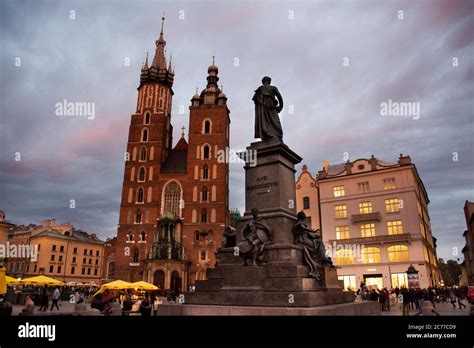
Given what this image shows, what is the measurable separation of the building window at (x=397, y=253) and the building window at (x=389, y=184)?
612 centimetres

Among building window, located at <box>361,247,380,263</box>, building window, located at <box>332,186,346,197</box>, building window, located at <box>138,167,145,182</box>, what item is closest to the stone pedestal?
building window, located at <box>361,247,380,263</box>

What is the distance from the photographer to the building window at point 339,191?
38.3 meters

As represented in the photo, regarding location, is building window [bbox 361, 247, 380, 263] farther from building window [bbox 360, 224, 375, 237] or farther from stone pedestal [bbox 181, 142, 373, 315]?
stone pedestal [bbox 181, 142, 373, 315]

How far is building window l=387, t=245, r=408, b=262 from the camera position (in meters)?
33.1

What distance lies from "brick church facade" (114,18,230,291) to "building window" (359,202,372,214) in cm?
2120

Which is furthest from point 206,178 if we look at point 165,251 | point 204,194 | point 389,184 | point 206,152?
point 389,184

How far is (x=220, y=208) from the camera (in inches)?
2021

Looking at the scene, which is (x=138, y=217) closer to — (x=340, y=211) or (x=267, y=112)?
(x=340, y=211)

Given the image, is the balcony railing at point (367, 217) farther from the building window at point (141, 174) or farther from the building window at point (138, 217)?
the building window at point (141, 174)

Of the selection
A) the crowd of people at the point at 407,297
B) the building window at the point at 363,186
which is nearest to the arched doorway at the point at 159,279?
the building window at the point at 363,186

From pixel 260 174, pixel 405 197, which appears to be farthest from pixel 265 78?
pixel 405 197

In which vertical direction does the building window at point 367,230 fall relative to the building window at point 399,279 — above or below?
above
